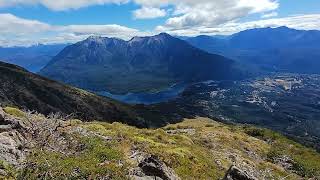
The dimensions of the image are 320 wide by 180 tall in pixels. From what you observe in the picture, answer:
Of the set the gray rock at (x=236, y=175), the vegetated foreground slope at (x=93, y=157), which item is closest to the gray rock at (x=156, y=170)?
the vegetated foreground slope at (x=93, y=157)

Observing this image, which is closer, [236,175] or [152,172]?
[236,175]

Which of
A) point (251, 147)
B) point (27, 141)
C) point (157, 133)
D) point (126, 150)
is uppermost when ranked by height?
point (27, 141)

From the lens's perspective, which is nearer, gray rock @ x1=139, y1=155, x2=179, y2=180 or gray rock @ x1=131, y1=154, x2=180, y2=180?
gray rock @ x1=131, y1=154, x2=180, y2=180

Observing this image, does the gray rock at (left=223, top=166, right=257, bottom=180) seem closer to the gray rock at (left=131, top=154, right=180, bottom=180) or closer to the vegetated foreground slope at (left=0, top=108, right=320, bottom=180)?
the vegetated foreground slope at (left=0, top=108, right=320, bottom=180)

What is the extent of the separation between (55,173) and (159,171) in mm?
6380

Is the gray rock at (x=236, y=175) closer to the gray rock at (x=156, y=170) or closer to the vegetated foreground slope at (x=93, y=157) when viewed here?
the vegetated foreground slope at (x=93, y=157)

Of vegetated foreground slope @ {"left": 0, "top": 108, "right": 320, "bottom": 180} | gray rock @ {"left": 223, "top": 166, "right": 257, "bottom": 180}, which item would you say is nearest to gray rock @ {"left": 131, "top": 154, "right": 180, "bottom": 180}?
vegetated foreground slope @ {"left": 0, "top": 108, "right": 320, "bottom": 180}

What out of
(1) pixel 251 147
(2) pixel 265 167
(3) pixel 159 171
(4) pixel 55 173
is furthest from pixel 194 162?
(1) pixel 251 147

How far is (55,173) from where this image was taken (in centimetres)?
2073

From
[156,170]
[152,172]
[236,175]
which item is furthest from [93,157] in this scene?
[236,175]

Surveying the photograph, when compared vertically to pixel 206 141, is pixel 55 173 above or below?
above

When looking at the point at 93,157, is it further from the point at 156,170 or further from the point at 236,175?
the point at 236,175

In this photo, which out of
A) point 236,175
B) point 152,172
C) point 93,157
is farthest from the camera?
point 93,157

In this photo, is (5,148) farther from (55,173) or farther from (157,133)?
(157,133)
